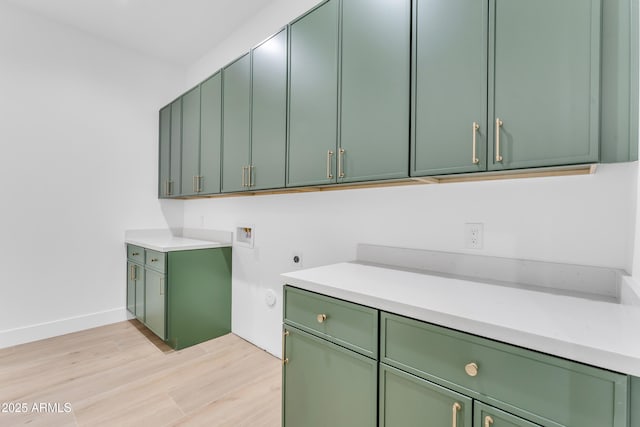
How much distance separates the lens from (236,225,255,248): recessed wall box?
254 cm

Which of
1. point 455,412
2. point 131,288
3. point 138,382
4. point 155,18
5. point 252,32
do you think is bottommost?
point 138,382

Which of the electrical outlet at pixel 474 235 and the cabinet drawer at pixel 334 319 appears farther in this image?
the electrical outlet at pixel 474 235

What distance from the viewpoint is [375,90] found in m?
1.35

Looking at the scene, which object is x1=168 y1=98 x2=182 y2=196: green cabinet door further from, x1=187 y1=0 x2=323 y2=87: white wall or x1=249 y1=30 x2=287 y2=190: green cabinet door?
x1=249 y1=30 x2=287 y2=190: green cabinet door

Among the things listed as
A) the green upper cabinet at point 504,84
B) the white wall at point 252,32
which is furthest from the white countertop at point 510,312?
the white wall at point 252,32

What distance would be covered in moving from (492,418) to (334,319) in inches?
22.7

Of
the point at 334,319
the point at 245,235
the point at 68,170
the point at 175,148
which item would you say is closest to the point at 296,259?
the point at 245,235

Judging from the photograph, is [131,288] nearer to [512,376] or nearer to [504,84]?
[512,376]

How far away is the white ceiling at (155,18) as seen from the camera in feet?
7.98

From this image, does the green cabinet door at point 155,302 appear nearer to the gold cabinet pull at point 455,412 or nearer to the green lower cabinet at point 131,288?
the green lower cabinet at point 131,288

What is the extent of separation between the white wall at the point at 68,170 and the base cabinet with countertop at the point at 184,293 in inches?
18.9

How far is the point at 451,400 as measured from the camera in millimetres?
863

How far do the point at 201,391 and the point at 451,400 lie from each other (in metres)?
1.67

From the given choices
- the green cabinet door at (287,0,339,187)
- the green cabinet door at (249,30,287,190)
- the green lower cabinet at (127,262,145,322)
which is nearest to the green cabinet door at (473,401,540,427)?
the green cabinet door at (287,0,339,187)
